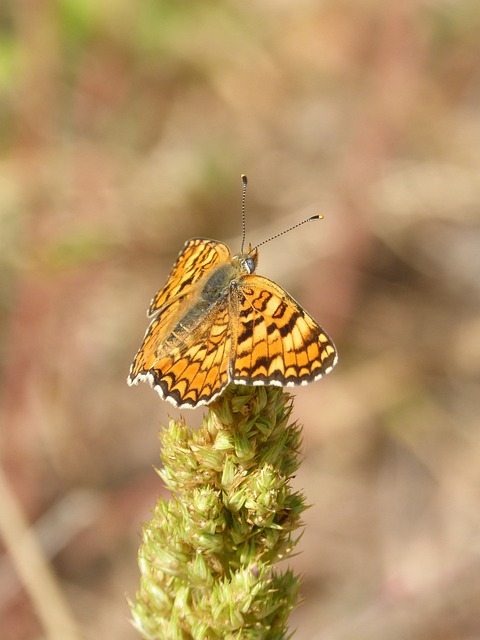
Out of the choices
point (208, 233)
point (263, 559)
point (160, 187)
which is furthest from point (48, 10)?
point (263, 559)

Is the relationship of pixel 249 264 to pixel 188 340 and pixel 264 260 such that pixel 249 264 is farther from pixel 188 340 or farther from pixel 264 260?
pixel 264 260

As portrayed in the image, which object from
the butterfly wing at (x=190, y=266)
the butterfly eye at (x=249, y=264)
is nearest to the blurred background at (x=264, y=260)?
the butterfly wing at (x=190, y=266)

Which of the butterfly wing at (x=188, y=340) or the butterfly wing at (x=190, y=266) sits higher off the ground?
the butterfly wing at (x=190, y=266)

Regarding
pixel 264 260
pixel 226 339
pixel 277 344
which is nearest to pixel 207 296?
pixel 226 339

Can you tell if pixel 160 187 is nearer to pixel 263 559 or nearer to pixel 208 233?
pixel 208 233

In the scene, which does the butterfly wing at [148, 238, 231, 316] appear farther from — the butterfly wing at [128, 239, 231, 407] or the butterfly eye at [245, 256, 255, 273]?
the butterfly eye at [245, 256, 255, 273]

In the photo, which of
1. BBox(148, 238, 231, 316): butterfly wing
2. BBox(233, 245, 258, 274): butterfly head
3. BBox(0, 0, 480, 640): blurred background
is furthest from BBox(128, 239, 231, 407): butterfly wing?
BBox(0, 0, 480, 640): blurred background

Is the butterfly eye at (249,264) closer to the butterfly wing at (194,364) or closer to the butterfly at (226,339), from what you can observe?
the butterfly at (226,339)
